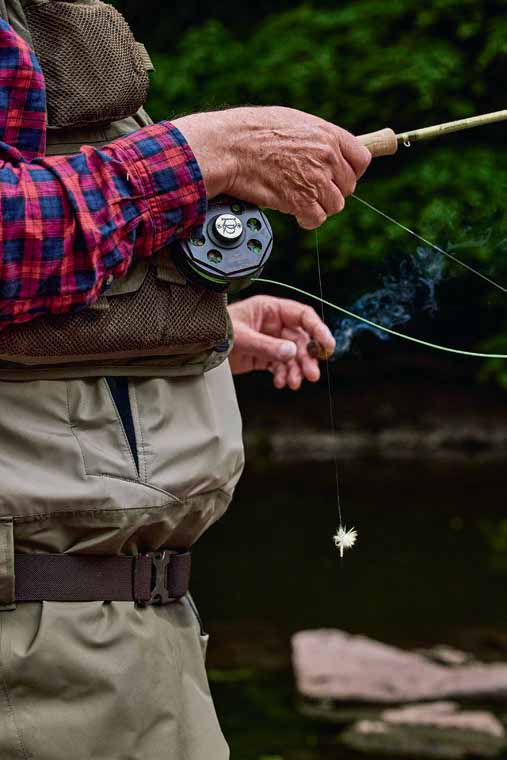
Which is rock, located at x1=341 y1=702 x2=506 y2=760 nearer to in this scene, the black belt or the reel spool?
the black belt

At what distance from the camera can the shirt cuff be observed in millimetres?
1386

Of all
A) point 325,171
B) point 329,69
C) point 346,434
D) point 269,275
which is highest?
point 329,69

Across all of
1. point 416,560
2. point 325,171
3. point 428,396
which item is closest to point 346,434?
point 428,396

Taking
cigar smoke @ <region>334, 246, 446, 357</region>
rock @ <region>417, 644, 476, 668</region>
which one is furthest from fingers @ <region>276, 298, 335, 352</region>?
rock @ <region>417, 644, 476, 668</region>

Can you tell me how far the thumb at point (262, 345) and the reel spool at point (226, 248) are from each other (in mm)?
556

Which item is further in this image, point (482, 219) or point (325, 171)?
point (482, 219)

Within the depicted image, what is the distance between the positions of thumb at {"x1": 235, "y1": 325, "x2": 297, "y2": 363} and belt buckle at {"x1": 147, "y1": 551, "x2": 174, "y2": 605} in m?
0.63

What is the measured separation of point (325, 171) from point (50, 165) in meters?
0.39

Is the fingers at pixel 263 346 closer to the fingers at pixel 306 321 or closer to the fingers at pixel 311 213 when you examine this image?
the fingers at pixel 306 321

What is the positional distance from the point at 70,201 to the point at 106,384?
0.84 ft

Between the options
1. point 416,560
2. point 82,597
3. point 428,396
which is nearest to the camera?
point 82,597

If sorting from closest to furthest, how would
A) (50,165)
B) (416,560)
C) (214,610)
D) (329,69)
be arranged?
1. (50,165)
2. (214,610)
3. (416,560)
4. (329,69)

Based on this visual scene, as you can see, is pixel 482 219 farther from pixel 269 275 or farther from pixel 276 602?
pixel 269 275

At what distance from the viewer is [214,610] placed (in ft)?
19.2
